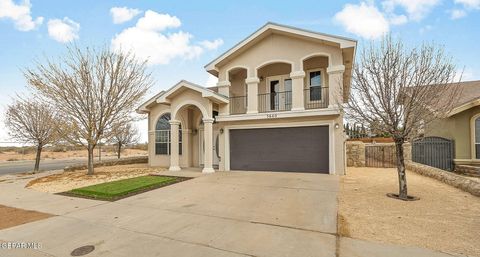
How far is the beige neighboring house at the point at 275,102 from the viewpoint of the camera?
1159 cm

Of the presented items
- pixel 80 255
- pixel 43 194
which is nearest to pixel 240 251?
pixel 80 255

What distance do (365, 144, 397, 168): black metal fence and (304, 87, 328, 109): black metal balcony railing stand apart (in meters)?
5.63

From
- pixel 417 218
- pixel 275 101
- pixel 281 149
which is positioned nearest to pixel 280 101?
pixel 275 101

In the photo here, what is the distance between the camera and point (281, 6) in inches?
501

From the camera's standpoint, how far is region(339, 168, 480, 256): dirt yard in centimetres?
428

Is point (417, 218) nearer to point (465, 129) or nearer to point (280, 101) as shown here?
point (280, 101)

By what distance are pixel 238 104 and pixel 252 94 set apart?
57.8 inches

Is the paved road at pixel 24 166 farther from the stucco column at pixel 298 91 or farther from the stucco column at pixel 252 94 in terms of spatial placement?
the stucco column at pixel 298 91

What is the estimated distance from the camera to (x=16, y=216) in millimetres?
6152

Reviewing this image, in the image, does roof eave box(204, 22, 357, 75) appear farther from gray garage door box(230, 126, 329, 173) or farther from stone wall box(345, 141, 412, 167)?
stone wall box(345, 141, 412, 167)

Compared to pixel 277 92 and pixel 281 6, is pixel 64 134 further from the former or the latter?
pixel 281 6

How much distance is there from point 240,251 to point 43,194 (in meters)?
8.46

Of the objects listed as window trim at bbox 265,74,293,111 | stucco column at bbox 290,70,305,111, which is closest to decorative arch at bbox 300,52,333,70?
stucco column at bbox 290,70,305,111

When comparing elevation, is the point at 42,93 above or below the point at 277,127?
above
